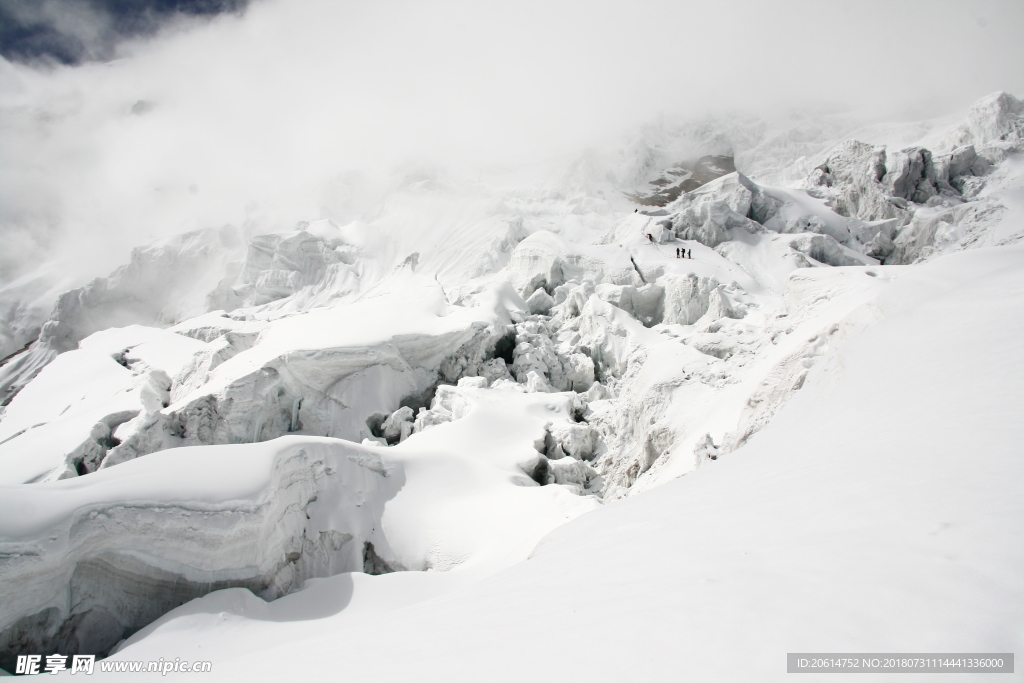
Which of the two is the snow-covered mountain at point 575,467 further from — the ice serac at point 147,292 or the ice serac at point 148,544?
the ice serac at point 147,292

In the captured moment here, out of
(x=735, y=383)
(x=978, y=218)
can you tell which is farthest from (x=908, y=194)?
(x=735, y=383)

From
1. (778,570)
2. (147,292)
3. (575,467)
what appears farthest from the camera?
(147,292)

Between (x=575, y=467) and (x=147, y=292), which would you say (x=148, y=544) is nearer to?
(x=575, y=467)

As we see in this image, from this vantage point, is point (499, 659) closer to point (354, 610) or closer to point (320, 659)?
point (320, 659)

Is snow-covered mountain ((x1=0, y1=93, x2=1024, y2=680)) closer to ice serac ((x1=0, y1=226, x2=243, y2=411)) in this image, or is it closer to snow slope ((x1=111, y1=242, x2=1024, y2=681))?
snow slope ((x1=111, y1=242, x2=1024, y2=681))

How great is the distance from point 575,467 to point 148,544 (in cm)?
783

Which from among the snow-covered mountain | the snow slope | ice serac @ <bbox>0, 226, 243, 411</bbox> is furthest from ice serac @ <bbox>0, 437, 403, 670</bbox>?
ice serac @ <bbox>0, 226, 243, 411</bbox>

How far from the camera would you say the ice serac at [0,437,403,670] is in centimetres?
437

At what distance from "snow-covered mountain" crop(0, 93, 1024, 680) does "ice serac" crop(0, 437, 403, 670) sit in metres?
0.03

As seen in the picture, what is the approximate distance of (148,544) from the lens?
501 cm

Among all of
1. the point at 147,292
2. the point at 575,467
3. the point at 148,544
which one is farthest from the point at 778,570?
the point at 147,292

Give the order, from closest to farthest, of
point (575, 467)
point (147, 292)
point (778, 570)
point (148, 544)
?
point (778, 570) → point (148, 544) → point (575, 467) → point (147, 292)

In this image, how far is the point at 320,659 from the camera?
296 cm

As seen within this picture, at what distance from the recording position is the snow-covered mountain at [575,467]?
202 centimetres
